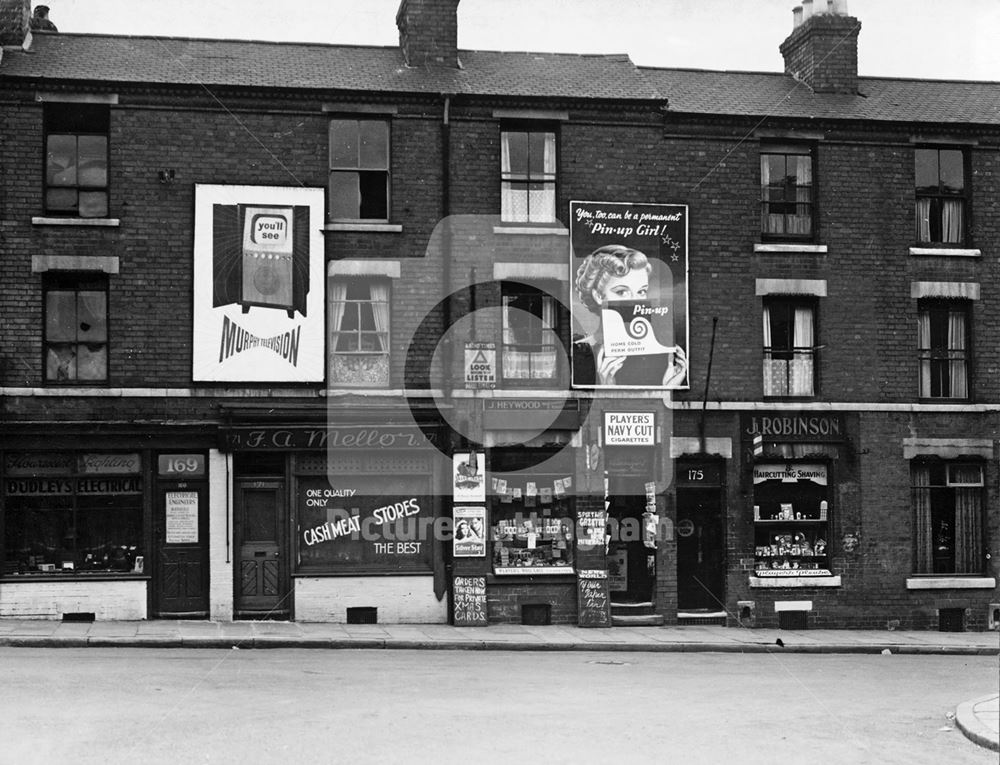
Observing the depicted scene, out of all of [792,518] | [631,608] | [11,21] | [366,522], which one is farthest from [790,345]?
[11,21]

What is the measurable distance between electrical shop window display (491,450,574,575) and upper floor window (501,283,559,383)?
5.59 ft

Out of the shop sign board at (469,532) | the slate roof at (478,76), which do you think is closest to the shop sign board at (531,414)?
the shop sign board at (469,532)

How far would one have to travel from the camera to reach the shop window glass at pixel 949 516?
24000mm

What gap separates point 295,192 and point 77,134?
3806 mm

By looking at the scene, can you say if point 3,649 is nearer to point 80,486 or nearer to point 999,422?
point 80,486

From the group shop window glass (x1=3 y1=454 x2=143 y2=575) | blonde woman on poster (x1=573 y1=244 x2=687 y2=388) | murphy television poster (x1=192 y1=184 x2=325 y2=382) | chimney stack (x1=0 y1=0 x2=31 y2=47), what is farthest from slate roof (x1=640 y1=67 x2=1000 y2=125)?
shop window glass (x1=3 y1=454 x2=143 y2=575)

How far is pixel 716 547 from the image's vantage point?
23.7 metres

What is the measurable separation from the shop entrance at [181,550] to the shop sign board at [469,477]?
4.30m

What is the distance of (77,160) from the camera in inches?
858

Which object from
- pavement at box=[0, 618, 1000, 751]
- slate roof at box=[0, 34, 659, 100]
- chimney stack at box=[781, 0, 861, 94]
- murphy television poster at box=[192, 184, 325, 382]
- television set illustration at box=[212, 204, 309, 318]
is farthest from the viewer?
chimney stack at box=[781, 0, 861, 94]

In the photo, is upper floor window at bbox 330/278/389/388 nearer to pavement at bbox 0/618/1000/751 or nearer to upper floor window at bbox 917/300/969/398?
pavement at bbox 0/618/1000/751

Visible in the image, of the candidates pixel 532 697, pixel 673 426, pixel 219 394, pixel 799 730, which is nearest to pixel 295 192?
pixel 219 394

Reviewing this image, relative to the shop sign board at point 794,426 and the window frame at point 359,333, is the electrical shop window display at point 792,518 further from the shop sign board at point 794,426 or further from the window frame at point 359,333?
the window frame at point 359,333

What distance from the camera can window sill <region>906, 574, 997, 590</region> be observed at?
2367 centimetres
